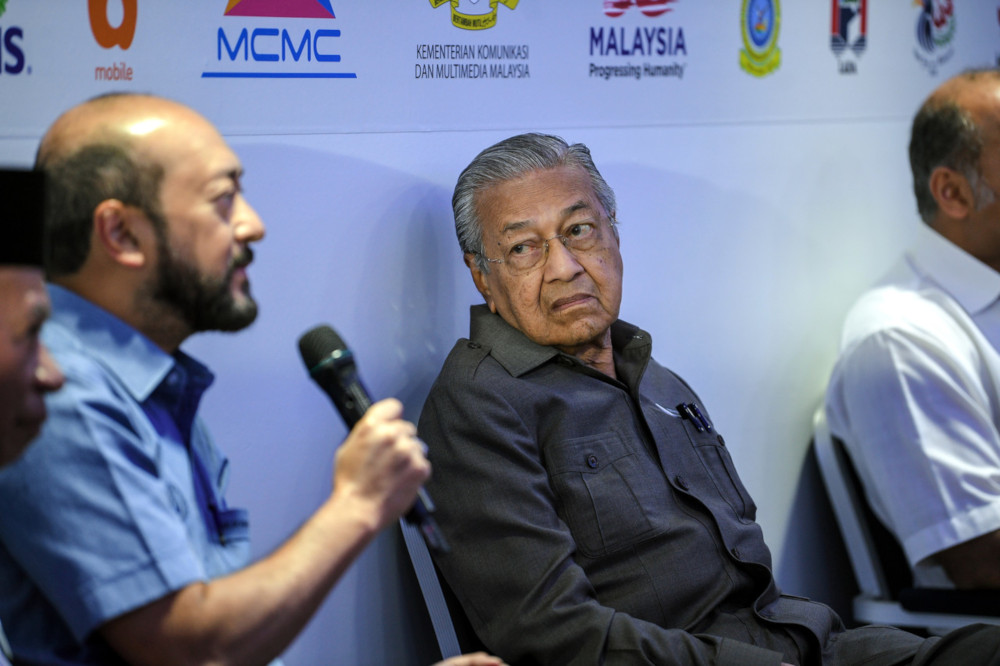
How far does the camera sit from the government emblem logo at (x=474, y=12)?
2.55 metres

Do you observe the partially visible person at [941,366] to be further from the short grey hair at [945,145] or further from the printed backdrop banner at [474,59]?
the printed backdrop banner at [474,59]

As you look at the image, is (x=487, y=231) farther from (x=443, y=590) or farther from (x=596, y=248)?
(x=443, y=590)

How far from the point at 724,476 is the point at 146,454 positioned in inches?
58.2

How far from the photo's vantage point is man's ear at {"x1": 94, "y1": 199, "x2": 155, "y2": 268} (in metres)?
1.51

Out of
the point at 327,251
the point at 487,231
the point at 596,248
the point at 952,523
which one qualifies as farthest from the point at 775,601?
the point at 327,251

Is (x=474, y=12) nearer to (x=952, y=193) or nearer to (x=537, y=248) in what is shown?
(x=537, y=248)

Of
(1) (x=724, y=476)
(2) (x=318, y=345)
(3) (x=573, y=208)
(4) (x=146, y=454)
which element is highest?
(3) (x=573, y=208)

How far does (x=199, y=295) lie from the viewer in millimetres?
1594

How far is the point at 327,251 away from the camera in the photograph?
238 cm

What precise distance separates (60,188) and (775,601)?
5.72ft

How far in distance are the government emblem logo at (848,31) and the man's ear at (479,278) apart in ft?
5.50

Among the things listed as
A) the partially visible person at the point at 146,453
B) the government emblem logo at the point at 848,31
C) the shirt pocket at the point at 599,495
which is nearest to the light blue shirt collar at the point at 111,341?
the partially visible person at the point at 146,453

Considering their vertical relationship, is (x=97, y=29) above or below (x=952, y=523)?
above

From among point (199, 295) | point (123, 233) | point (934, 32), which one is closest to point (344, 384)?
point (199, 295)
